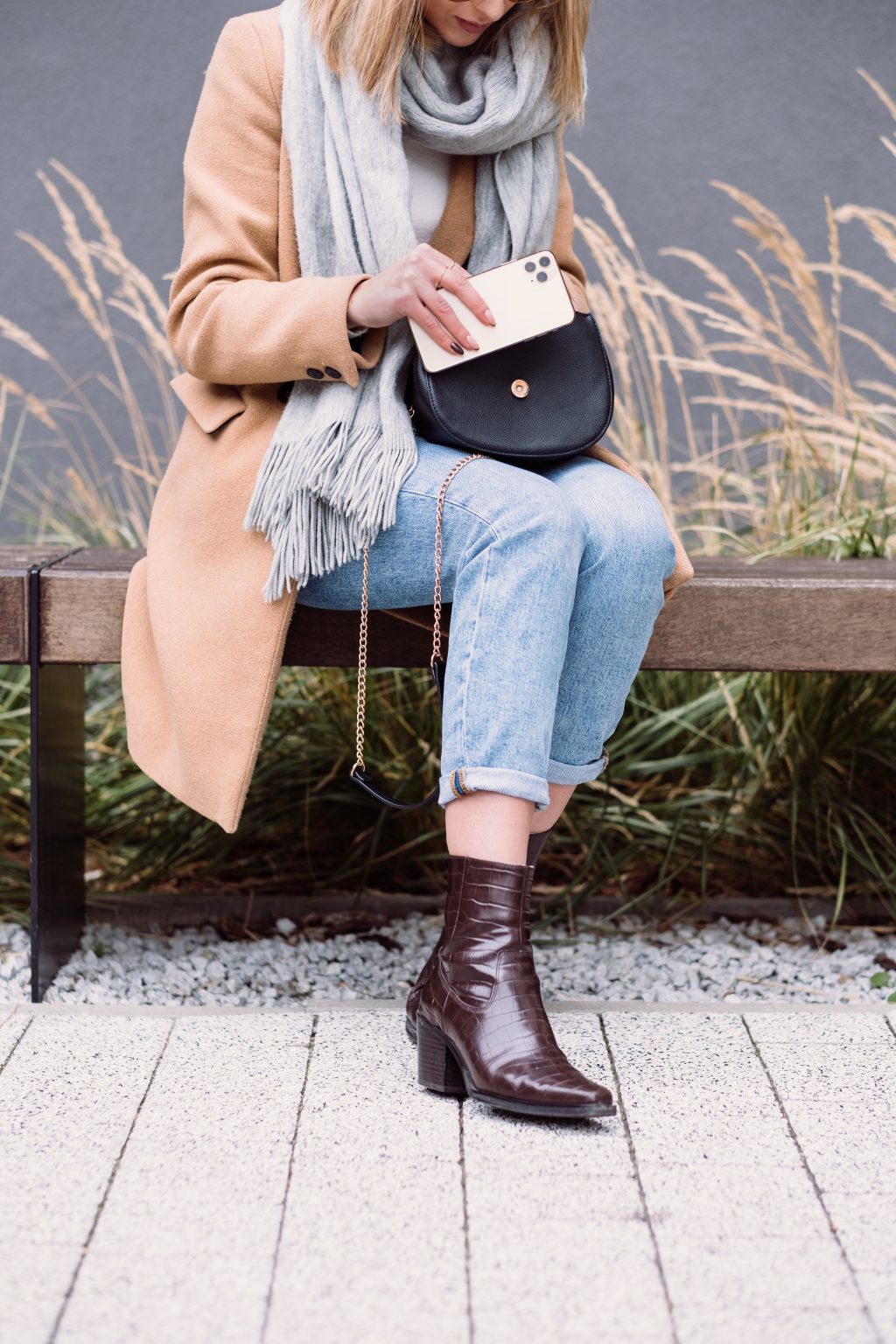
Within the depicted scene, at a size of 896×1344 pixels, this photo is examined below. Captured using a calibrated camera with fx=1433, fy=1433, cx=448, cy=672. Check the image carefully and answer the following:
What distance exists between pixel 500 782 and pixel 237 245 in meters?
0.79

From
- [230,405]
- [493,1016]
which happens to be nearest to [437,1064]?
[493,1016]

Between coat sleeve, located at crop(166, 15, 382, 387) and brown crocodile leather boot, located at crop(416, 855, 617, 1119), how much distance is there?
66 cm

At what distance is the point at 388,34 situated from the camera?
177 cm

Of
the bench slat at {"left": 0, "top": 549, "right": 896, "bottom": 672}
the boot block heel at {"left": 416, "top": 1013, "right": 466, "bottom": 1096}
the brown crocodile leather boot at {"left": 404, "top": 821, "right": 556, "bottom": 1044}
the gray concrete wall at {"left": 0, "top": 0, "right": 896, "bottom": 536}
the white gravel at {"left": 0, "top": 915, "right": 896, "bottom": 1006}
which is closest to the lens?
the boot block heel at {"left": 416, "top": 1013, "right": 466, "bottom": 1096}

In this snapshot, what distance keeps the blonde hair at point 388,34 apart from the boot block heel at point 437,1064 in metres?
1.12

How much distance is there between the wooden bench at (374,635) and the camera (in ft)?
6.64

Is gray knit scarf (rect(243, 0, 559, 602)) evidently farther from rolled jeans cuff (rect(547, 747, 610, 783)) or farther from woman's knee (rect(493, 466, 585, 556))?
rolled jeans cuff (rect(547, 747, 610, 783))

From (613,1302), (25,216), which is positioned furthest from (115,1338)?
(25,216)

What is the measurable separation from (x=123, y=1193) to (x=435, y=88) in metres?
1.38

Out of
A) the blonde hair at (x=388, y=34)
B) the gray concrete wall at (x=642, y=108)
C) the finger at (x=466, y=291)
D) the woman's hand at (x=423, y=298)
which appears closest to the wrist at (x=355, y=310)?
the woman's hand at (x=423, y=298)

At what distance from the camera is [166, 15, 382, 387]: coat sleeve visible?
1.76 m

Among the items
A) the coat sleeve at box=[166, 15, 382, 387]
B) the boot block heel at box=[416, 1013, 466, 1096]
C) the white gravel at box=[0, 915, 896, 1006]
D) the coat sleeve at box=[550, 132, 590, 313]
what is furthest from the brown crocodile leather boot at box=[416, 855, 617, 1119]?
the coat sleeve at box=[550, 132, 590, 313]

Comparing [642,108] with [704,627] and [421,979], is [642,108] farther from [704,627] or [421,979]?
[421,979]

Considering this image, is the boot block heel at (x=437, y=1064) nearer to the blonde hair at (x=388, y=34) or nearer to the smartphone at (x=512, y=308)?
the smartphone at (x=512, y=308)
